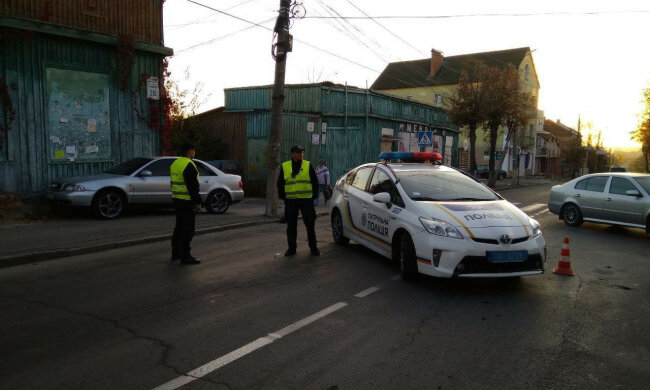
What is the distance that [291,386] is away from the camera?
11.6 feet

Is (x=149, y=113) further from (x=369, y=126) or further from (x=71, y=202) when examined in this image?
(x=369, y=126)

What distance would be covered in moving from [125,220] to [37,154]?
3079mm

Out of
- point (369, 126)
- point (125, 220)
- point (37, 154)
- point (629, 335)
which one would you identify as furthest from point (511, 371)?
point (369, 126)

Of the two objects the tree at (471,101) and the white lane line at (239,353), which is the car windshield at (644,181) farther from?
the tree at (471,101)

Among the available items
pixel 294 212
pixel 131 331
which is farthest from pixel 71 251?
pixel 131 331

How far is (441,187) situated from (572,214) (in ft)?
24.6

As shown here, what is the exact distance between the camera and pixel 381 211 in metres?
7.32

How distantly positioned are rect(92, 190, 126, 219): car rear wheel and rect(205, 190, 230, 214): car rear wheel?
230 centimetres

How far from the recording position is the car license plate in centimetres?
576

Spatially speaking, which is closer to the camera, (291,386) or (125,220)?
(291,386)

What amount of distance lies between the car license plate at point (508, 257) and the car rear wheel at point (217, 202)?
9174 millimetres

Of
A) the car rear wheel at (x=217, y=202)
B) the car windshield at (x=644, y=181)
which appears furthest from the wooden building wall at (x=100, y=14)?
the car windshield at (x=644, y=181)

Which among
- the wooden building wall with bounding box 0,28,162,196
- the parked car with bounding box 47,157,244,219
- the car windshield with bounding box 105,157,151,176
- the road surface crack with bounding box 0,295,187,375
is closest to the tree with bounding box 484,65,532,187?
the parked car with bounding box 47,157,244,219

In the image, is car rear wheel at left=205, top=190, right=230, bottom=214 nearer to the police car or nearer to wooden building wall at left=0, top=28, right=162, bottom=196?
wooden building wall at left=0, top=28, right=162, bottom=196
